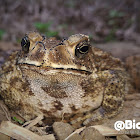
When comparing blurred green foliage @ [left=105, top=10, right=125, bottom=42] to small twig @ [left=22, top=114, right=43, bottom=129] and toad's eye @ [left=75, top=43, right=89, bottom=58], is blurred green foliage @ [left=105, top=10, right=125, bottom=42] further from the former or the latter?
small twig @ [left=22, top=114, right=43, bottom=129]

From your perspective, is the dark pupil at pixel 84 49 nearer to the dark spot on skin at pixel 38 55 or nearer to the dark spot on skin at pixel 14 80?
the dark spot on skin at pixel 38 55

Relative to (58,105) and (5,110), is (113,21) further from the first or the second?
(5,110)

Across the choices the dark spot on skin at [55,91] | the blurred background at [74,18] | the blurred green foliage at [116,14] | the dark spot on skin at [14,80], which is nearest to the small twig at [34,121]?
the dark spot on skin at [55,91]

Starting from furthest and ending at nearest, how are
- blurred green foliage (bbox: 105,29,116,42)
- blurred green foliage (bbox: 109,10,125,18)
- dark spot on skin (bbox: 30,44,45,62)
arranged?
1. blurred green foliage (bbox: 109,10,125,18)
2. blurred green foliage (bbox: 105,29,116,42)
3. dark spot on skin (bbox: 30,44,45,62)

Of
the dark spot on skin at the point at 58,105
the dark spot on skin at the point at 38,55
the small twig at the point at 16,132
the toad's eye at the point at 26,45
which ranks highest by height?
the toad's eye at the point at 26,45

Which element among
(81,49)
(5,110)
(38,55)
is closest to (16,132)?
(5,110)

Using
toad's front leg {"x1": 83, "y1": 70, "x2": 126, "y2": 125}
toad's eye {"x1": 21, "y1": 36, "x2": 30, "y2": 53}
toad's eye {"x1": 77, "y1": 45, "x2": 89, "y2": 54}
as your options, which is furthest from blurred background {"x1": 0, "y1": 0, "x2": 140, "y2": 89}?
toad's eye {"x1": 21, "y1": 36, "x2": 30, "y2": 53}

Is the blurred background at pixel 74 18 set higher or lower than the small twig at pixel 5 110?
higher
